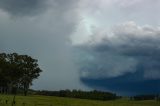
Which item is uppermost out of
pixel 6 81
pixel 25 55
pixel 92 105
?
pixel 25 55

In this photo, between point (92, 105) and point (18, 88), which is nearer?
point (92, 105)

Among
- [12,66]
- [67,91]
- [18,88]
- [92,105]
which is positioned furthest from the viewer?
[67,91]

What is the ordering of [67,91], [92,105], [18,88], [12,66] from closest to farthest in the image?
[92,105], [12,66], [18,88], [67,91]

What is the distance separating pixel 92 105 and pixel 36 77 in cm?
6337

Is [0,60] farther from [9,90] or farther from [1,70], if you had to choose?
[9,90]

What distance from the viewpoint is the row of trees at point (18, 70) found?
14888cm

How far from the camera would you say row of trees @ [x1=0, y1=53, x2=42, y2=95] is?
148875 mm

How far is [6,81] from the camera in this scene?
15238 cm

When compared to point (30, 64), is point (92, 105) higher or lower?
lower

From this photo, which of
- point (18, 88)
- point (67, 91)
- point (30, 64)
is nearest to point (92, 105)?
point (30, 64)

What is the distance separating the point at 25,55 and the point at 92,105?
64140 millimetres

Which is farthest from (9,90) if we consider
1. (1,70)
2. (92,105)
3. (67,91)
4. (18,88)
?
(92,105)

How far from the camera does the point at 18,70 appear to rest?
148250mm

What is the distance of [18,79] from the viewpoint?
15350cm
